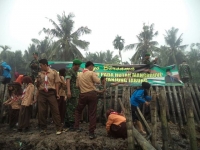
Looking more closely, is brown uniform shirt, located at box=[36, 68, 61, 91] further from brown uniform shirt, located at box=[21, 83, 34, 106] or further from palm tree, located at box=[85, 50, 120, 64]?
palm tree, located at box=[85, 50, 120, 64]

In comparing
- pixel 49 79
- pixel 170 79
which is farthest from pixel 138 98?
pixel 170 79

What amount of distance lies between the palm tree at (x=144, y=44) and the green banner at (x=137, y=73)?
15302mm

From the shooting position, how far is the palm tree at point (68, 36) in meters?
18.6

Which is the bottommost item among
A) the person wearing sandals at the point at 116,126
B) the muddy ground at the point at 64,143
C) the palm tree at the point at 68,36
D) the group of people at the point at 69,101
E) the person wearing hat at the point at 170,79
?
the muddy ground at the point at 64,143

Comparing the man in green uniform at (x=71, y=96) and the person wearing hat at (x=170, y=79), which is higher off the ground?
the person wearing hat at (x=170, y=79)

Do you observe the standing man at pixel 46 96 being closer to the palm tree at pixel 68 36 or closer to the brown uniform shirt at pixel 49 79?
the brown uniform shirt at pixel 49 79

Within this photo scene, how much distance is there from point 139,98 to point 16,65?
34246mm

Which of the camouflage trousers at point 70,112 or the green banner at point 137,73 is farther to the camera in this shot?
the green banner at point 137,73

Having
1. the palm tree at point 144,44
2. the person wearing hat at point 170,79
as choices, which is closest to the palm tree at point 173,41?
the palm tree at point 144,44

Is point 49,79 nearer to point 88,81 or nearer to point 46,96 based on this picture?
point 46,96

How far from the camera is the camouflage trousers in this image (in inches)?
152

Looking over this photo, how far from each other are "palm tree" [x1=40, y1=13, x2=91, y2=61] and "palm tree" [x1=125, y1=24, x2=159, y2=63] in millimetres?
7004

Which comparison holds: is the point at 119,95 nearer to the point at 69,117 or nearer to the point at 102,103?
the point at 102,103

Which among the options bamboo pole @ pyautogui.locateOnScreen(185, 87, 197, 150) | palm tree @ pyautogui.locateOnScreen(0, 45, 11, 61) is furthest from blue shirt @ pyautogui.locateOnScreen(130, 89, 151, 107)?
palm tree @ pyautogui.locateOnScreen(0, 45, 11, 61)
